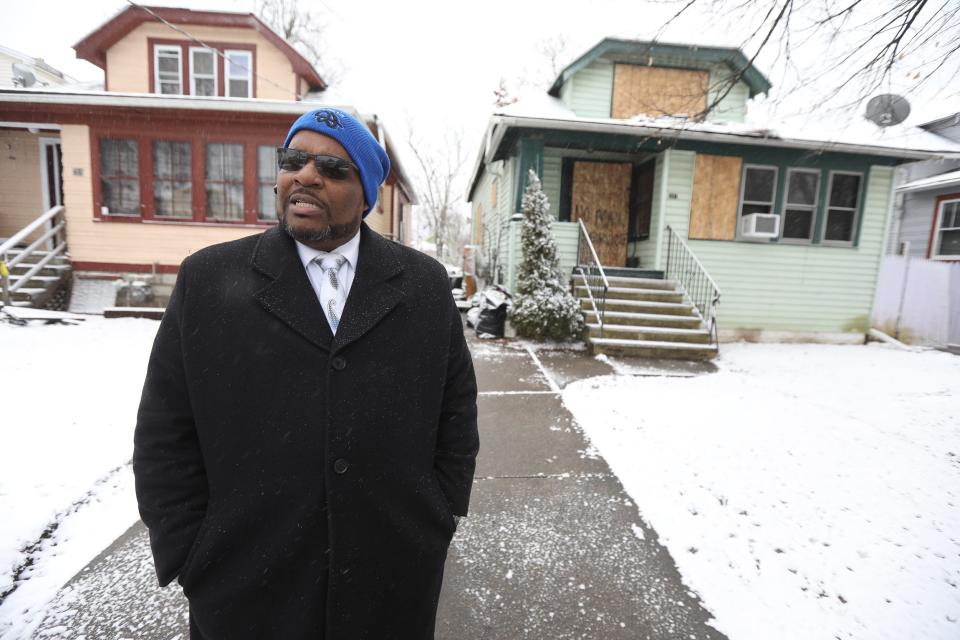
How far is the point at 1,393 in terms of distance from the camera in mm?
4117

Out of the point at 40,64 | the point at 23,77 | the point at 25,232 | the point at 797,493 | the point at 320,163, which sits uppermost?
the point at 40,64

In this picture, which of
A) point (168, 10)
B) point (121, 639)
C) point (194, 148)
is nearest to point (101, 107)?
point (194, 148)

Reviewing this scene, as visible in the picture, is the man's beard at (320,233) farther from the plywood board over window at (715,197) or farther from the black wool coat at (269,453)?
the plywood board over window at (715,197)

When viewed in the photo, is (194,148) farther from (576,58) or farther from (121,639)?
(121,639)

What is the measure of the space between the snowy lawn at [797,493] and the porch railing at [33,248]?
9.60 meters

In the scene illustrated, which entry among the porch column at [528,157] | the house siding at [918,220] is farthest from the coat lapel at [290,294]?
the house siding at [918,220]

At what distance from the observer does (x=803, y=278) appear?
9.16 meters

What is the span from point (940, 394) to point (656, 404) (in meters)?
4.01

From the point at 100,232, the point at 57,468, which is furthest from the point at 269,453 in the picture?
the point at 100,232

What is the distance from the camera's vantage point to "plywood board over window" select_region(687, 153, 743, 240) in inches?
342

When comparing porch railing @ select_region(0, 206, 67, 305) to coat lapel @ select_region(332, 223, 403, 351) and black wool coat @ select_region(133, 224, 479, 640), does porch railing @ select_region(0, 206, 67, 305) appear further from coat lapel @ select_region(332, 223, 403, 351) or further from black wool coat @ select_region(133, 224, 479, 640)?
coat lapel @ select_region(332, 223, 403, 351)

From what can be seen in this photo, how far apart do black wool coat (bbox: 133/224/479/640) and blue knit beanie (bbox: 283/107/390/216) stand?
34 cm

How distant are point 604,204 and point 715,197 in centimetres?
227

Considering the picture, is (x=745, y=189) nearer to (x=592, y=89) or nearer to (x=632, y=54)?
(x=632, y=54)
